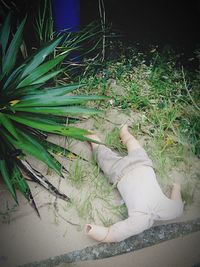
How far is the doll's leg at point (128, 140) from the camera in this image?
9.64 ft

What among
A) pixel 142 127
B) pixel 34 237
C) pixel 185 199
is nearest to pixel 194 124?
pixel 142 127

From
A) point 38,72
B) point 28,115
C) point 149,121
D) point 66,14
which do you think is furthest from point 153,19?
point 28,115

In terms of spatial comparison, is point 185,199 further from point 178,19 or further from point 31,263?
point 178,19

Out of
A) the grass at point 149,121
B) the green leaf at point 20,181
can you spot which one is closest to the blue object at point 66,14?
the grass at point 149,121

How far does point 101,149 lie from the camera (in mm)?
2938

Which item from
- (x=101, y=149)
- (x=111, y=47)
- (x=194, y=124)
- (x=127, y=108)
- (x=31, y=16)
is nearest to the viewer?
(x=101, y=149)

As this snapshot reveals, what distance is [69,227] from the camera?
260cm

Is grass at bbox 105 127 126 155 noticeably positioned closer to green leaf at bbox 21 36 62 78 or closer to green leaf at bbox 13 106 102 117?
green leaf at bbox 13 106 102 117

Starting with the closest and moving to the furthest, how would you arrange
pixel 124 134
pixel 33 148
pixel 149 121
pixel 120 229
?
1. pixel 120 229
2. pixel 33 148
3. pixel 124 134
4. pixel 149 121

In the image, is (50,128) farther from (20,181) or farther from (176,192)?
(176,192)

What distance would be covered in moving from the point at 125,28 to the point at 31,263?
282 cm

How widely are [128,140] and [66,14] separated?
137 cm

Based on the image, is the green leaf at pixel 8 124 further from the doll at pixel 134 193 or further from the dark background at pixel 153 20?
the dark background at pixel 153 20

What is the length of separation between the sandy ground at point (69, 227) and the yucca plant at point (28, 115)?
0.36 feet
